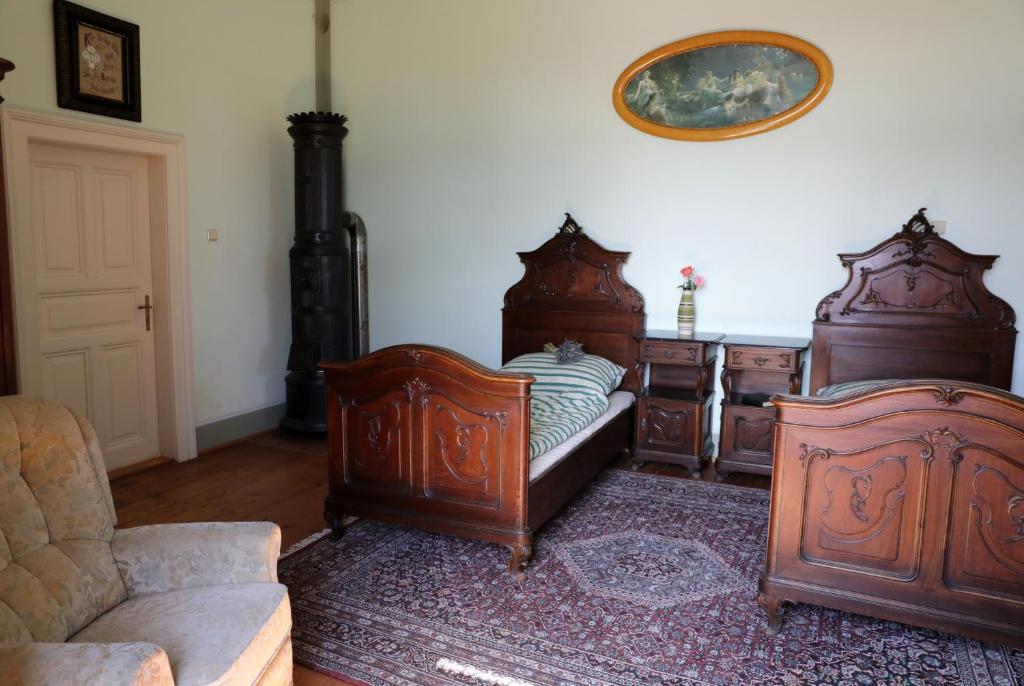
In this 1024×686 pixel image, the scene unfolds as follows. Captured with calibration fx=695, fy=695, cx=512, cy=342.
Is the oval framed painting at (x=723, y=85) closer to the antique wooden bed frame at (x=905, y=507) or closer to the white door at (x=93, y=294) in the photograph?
the antique wooden bed frame at (x=905, y=507)

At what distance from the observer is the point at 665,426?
4.36 metres

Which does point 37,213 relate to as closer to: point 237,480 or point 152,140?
point 152,140

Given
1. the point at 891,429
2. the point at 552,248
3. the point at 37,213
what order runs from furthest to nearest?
the point at 552,248
the point at 37,213
the point at 891,429

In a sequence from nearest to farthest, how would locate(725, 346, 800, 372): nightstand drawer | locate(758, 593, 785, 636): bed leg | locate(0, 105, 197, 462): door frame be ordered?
locate(758, 593, 785, 636): bed leg, locate(725, 346, 800, 372): nightstand drawer, locate(0, 105, 197, 462): door frame

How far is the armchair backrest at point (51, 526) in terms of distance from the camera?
5.69 ft

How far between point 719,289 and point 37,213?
4038 millimetres

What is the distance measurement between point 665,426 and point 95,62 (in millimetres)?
3947

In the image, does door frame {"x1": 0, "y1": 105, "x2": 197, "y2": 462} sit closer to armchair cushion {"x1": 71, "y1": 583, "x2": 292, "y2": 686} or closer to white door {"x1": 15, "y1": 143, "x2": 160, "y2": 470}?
white door {"x1": 15, "y1": 143, "x2": 160, "y2": 470}

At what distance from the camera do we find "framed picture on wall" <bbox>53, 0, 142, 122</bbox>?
12.3ft

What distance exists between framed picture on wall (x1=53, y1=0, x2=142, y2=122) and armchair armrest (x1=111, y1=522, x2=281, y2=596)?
9.61ft

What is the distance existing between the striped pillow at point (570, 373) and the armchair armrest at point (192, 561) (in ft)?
7.18

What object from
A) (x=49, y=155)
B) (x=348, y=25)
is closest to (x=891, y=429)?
(x=49, y=155)

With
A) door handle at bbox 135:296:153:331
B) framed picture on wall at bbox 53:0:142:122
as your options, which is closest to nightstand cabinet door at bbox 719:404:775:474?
door handle at bbox 135:296:153:331

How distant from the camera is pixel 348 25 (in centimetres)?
550
